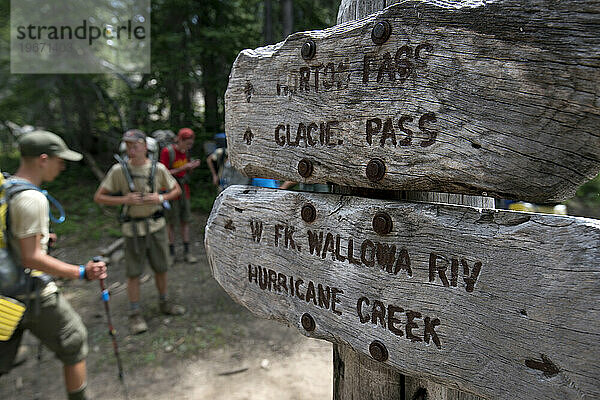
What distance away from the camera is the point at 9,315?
277 centimetres

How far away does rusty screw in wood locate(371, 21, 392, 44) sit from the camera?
1212 millimetres

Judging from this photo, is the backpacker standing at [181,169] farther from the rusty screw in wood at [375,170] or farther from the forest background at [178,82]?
the rusty screw in wood at [375,170]

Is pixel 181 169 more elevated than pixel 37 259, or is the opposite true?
pixel 181 169

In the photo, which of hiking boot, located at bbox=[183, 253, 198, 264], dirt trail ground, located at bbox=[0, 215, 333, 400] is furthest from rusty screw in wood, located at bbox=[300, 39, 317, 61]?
hiking boot, located at bbox=[183, 253, 198, 264]

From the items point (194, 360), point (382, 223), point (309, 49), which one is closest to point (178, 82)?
point (194, 360)

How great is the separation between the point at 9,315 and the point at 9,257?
15.3 inches

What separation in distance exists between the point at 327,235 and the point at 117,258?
283 inches

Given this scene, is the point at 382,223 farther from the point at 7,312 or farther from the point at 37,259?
the point at 7,312

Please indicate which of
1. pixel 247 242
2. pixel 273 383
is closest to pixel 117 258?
pixel 273 383

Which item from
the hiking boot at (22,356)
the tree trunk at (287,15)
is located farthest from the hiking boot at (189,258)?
the tree trunk at (287,15)

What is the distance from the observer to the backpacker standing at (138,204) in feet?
15.6

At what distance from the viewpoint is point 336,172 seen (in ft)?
4.59

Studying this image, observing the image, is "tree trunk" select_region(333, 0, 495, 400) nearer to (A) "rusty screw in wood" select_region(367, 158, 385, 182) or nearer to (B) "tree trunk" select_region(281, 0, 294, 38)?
(A) "rusty screw in wood" select_region(367, 158, 385, 182)

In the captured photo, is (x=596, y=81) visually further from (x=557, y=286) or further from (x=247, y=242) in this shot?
(x=247, y=242)
